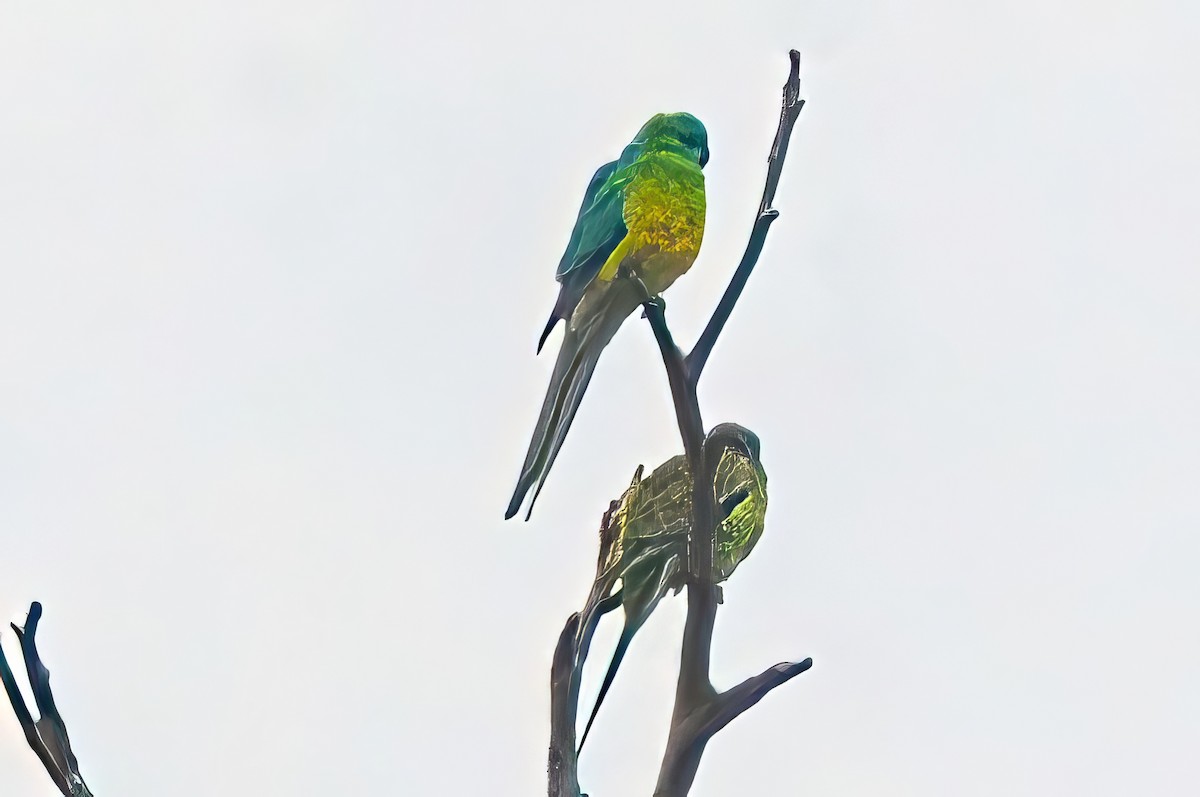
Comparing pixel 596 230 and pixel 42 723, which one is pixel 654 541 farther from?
pixel 42 723

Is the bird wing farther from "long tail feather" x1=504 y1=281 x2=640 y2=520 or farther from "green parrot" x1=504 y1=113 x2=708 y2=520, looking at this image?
"long tail feather" x1=504 y1=281 x2=640 y2=520

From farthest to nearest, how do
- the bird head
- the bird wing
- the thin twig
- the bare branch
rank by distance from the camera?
the bird head → the bird wing → the thin twig → the bare branch

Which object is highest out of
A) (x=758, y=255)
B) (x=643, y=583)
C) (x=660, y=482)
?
(x=758, y=255)

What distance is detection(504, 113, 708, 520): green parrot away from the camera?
3164 millimetres

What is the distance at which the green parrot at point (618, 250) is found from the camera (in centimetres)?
316

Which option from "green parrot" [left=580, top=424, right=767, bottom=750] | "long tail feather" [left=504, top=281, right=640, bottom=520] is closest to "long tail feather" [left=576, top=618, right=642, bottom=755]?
"green parrot" [left=580, top=424, right=767, bottom=750]

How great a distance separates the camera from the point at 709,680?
9.17 feet

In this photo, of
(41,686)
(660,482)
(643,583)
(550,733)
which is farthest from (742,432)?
(41,686)

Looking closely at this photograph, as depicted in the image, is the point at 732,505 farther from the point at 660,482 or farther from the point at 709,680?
the point at 709,680

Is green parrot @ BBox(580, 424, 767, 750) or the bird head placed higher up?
the bird head

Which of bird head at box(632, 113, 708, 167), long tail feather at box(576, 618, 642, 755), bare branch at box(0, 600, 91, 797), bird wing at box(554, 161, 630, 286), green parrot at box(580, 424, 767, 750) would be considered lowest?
bare branch at box(0, 600, 91, 797)

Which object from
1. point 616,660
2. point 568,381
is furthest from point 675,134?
point 616,660

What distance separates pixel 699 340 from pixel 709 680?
811 millimetres

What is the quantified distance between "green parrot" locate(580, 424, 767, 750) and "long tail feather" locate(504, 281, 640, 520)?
0.76 feet
